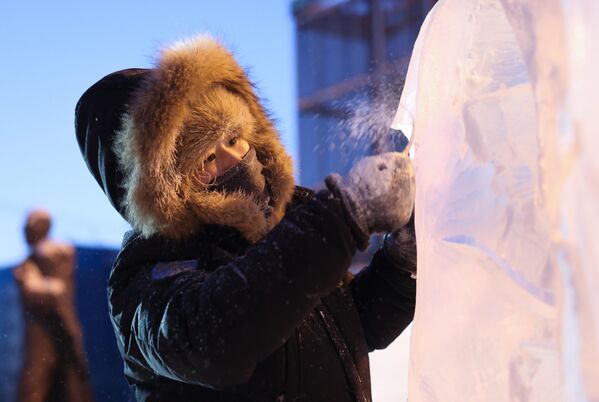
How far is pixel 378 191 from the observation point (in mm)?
925

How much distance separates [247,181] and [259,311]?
36 centimetres

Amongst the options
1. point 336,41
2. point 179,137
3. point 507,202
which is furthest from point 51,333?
point 336,41

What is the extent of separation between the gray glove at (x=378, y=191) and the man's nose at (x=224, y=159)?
0.31 metres

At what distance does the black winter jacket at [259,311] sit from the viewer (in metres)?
0.93

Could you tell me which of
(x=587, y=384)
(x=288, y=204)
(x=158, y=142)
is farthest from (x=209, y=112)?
(x=587, y=384)

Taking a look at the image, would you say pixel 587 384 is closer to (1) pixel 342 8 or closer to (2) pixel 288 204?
(2) pixel 288 204

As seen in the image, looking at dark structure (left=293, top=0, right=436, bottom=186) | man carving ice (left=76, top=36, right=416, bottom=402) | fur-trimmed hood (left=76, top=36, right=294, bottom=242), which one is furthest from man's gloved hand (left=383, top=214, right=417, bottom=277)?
dark structure (left=293, top=0, right=436, bottom=186)

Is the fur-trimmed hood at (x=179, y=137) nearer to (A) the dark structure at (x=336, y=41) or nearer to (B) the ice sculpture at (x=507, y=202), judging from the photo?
(B) the ice sculpture at (x=507, y=202)

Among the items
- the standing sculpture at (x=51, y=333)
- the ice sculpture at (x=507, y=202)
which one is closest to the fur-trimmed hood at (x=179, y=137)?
the ice sculpture at (x=507, y=202)

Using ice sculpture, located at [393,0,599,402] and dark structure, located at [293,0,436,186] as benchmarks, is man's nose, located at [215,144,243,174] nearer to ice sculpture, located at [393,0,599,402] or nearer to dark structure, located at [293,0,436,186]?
ice sculpture, located at [393,0,599,402]

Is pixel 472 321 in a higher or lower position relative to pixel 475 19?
lower

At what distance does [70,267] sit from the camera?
2436 millimetres

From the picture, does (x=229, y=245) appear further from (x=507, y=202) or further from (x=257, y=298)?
(x=507, y=202)

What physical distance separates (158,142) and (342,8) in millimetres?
5334
